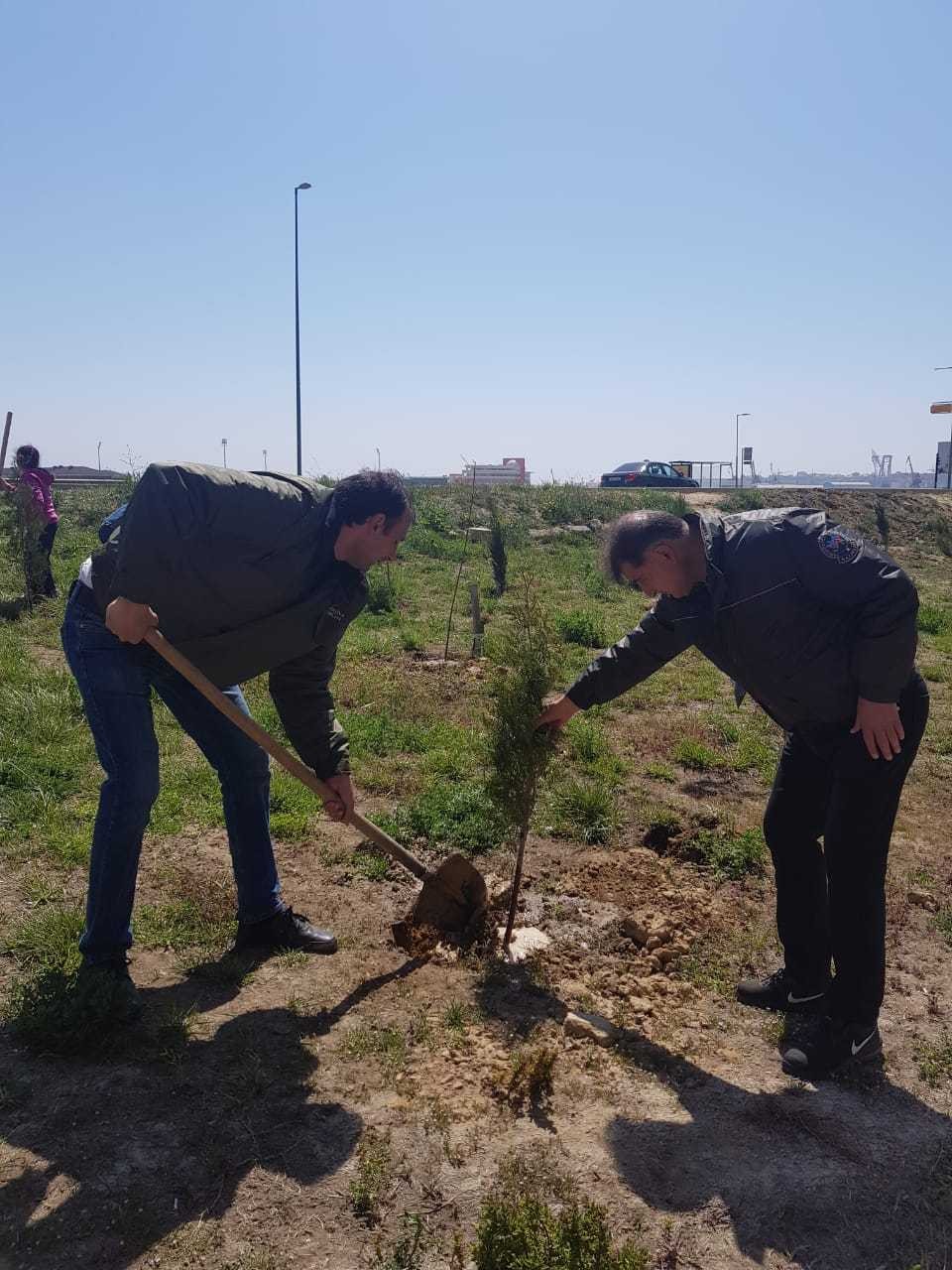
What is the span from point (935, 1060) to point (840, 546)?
1.97 metres

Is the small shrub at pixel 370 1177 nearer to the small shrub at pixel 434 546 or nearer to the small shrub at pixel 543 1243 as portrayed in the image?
the small shrub at pixel 543 1243

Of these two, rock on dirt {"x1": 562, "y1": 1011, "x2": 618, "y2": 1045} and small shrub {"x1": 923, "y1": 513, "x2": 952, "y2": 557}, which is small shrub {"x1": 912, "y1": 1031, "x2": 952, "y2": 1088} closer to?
rock on dirt {"x1": 562, "y1": 1011, "x2": 618, "y2": 1045}

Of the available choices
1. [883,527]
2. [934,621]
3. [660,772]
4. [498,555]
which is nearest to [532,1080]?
[660,772]

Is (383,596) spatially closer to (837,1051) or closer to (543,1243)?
(837,1051)

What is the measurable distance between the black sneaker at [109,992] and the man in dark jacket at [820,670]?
2378 mm

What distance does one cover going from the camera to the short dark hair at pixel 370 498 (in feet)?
11.6

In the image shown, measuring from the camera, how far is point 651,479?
34156 mm

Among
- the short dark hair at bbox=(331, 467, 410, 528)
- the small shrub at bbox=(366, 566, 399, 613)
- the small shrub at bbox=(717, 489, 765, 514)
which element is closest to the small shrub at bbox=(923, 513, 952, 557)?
the small shrub at bbox=(717, 489, 765, 514)

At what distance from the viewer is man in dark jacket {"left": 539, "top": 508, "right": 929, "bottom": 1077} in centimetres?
315

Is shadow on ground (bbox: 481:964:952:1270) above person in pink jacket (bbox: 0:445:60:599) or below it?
below

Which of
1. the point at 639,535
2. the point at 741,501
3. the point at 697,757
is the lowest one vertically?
the point at 697,757

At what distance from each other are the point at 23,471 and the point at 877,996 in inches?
433

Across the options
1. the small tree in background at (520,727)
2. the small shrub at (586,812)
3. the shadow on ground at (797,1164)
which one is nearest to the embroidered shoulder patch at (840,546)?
the small tree in background at (520,727)

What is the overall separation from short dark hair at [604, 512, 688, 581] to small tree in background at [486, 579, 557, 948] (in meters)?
0.98
